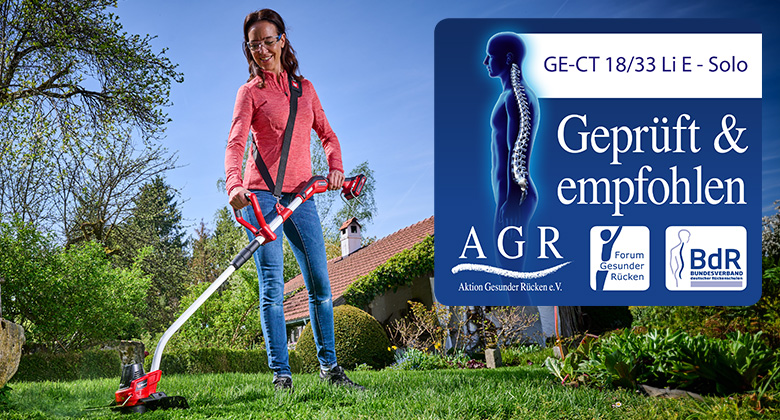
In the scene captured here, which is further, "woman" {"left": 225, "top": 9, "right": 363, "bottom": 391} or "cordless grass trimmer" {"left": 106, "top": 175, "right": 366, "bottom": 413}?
"woman" {"left": 225, "top": 9, "right": 363, "bottom": 391}

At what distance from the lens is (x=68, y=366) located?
9070mm

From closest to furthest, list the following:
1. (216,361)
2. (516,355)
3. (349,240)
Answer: (216,361) → (516,355) → (349,240)

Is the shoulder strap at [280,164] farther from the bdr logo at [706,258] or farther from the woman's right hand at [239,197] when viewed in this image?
the bdr logo at [706,258]

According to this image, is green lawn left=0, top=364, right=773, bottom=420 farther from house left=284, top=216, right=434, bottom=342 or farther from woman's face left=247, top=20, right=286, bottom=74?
house left=284, top=216, right=434, bottom=342

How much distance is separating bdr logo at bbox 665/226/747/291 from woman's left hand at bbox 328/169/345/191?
2.31 m

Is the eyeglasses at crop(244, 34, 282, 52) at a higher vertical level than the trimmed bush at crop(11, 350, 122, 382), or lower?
higher

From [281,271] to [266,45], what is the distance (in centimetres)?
134

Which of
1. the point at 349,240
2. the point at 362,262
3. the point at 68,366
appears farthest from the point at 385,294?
the point at 68,366

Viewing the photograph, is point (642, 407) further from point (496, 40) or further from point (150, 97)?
point (150, 97)

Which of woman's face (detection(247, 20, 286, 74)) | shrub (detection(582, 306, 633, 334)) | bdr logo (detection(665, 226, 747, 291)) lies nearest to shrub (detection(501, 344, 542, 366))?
shrub (detection(582, 306, 633, 334))

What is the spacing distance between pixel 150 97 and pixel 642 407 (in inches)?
314

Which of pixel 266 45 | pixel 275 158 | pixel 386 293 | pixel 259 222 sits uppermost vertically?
pixel 266 45

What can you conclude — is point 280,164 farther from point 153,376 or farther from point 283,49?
point 153,376

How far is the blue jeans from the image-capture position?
138 inches
